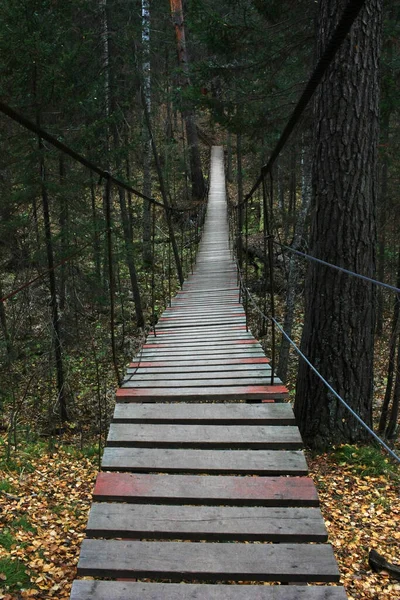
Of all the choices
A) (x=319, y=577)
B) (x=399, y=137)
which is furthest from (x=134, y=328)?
(x=319, y=577)

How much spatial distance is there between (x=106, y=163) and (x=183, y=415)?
767 cm

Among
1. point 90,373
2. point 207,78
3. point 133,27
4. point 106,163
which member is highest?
point 133,27

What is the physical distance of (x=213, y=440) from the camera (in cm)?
220

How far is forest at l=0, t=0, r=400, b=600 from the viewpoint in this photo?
3279mm

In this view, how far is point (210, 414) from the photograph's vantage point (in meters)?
2.42

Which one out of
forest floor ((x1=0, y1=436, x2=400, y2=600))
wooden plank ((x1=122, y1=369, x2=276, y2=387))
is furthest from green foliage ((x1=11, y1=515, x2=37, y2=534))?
wooden plank ((x1=122, y1=369, x2=276, y2=387))

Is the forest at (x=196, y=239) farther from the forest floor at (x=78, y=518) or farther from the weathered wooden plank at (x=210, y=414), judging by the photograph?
the weathered wooden plank at (x=210, y=414)

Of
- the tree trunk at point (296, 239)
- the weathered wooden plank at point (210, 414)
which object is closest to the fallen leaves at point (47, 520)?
the weathered wooden plank at point (210, 414)

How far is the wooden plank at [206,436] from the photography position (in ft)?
7.11

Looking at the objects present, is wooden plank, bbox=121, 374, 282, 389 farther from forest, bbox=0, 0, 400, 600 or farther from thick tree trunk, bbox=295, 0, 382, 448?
thick tree trunk, bbox=295, 0, 382, 448

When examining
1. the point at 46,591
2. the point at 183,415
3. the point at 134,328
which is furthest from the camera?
the point at 134,328

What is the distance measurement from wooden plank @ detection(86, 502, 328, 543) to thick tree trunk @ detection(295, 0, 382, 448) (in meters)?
1.90

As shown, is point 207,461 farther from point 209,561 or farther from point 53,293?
point 53,293

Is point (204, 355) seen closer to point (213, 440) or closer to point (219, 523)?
point (213, 440)
